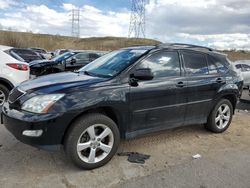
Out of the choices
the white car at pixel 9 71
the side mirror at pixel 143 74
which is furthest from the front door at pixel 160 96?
the white car at pixel 9 71

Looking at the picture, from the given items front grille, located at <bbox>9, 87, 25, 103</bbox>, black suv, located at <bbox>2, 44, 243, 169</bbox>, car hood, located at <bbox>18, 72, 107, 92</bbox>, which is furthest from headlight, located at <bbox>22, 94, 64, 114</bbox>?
front grille, located at <bbox>9, 87, 25, 103</bbox>

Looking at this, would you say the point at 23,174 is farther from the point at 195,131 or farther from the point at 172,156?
the point at 195,131

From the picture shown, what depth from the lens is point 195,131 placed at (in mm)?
5926

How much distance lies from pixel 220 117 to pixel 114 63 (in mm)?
2528

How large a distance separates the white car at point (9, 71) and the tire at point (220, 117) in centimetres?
456

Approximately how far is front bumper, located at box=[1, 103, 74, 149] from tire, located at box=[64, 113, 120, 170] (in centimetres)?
14

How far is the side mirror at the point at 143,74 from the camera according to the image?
14.0 ft

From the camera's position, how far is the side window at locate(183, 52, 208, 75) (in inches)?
201

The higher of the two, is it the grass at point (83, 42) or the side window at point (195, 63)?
the grass at point (83, 42)

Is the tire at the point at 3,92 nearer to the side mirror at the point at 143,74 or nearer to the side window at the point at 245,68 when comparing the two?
the side mirror at the point at 143,74

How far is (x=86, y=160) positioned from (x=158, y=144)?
1565 mm

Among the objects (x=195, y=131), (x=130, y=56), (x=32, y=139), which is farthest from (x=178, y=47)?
(x=32, y=139)

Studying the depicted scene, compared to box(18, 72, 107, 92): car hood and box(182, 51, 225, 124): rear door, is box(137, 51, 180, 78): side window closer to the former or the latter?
box(182, 51, 225, 124): rear door

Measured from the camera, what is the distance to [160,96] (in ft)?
15.0
